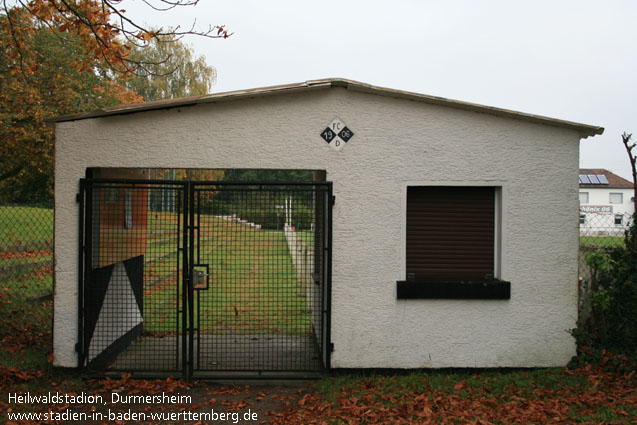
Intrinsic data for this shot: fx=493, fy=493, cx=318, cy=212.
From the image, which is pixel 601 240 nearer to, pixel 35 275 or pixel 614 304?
pixel 614 304

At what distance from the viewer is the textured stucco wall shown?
5.58 meters

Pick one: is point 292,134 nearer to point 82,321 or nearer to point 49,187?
point 82,321

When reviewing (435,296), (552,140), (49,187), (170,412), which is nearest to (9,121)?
(49,187)

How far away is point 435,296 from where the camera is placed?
18.6ft

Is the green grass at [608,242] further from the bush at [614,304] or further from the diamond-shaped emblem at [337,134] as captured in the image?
the diamond-shaped emblem at [337,134]

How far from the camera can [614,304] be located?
601 cm

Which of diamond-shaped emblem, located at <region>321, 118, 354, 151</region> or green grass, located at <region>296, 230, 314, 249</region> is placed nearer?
diamond-shaped emblem, located at <region>321, 118, 354, 151</region>

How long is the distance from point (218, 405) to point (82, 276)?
2104 millimetres

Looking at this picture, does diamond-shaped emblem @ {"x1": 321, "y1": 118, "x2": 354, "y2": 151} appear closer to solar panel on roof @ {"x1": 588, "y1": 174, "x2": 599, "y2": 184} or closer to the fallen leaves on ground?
the fallen leaves on ground

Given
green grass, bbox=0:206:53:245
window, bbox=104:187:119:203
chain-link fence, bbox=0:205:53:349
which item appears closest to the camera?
window, bbox=104:187:119:203

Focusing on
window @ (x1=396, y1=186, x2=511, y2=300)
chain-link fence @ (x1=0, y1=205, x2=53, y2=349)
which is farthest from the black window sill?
chain-link fence @ (x1=0, y1=205, x2=53, y2=349)

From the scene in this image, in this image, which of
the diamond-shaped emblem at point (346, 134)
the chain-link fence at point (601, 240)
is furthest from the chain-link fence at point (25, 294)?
the chain-link fence at point (601, 240)

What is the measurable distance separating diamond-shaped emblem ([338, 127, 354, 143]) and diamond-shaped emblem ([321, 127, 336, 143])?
3.3 inches

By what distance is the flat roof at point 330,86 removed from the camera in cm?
542
